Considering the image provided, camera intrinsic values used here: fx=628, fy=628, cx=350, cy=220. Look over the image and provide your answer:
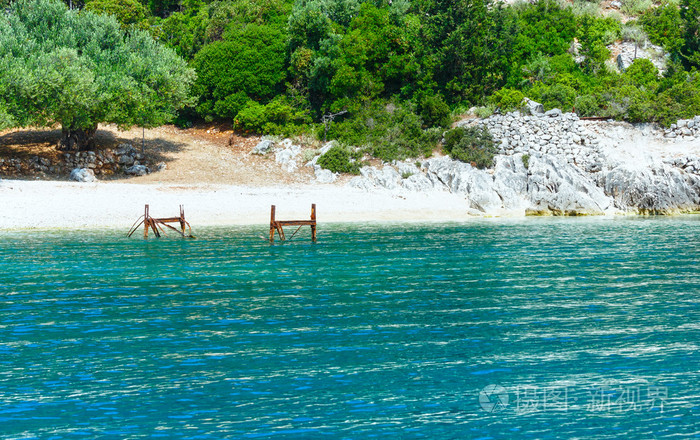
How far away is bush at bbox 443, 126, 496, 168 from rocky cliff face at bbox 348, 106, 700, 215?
78cm

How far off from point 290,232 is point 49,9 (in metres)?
29.3

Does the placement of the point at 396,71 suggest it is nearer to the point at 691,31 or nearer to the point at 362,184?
the point at 362,184

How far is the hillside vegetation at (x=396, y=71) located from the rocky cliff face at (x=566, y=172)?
8.18 feet

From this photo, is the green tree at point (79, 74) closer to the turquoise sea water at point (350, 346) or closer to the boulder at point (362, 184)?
the boulder at point (362, 184)

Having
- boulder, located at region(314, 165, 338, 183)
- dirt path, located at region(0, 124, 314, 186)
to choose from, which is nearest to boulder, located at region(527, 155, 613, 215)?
boulder, located at region(314, 165, 338, 183)

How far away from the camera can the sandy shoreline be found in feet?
118

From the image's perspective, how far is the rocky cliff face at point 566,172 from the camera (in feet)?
140

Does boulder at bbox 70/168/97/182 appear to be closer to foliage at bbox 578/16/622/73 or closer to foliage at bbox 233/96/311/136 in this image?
foliage at bbox 233/96/311/136

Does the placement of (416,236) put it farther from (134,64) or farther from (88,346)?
(134,64)

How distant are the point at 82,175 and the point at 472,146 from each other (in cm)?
2850

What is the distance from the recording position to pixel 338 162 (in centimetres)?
4850

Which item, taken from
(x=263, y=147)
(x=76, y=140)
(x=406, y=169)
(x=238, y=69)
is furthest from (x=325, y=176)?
(x=76, y=140)

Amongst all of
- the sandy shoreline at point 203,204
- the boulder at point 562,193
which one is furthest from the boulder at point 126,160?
the boulder at point 562,193

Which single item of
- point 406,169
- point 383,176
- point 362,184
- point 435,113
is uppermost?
point 435,113
